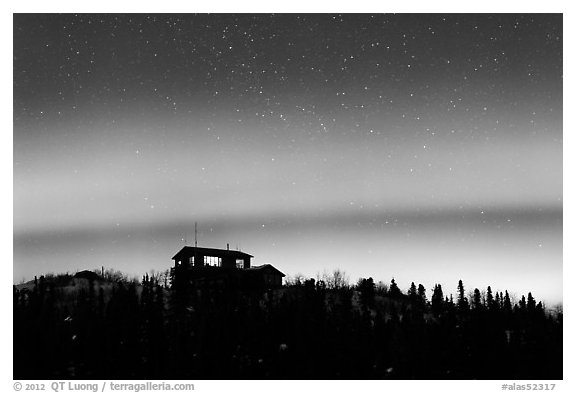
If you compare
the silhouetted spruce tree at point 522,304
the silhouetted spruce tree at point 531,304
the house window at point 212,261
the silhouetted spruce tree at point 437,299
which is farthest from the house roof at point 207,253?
the silhouetted spruce tree at point 531,304

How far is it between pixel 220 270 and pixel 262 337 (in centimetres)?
1455

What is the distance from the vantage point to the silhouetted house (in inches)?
1393

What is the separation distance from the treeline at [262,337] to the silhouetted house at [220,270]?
131 inches

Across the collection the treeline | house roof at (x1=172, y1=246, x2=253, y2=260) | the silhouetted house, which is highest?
house roof at (x1=172, y1=246, x2=253, y2=260)

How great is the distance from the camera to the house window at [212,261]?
39594mm

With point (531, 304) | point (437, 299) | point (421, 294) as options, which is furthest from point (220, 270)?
point (531, 304)

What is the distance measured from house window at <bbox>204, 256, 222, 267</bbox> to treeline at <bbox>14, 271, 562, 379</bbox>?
7.29 m

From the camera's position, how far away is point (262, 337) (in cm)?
2483

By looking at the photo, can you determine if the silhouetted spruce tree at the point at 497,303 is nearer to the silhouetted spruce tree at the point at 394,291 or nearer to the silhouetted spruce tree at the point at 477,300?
the silhouetted spruce tree at the point at 477,300

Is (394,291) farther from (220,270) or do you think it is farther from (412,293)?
(220,270)

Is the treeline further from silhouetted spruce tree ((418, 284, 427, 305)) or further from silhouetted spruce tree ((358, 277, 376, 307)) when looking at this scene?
silhouetted spruce tree ((358, 277, 376, 307))

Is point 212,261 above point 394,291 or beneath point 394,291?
above

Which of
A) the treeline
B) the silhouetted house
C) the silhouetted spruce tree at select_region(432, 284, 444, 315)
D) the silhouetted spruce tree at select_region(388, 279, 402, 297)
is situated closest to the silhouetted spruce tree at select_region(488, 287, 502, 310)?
the treeline
